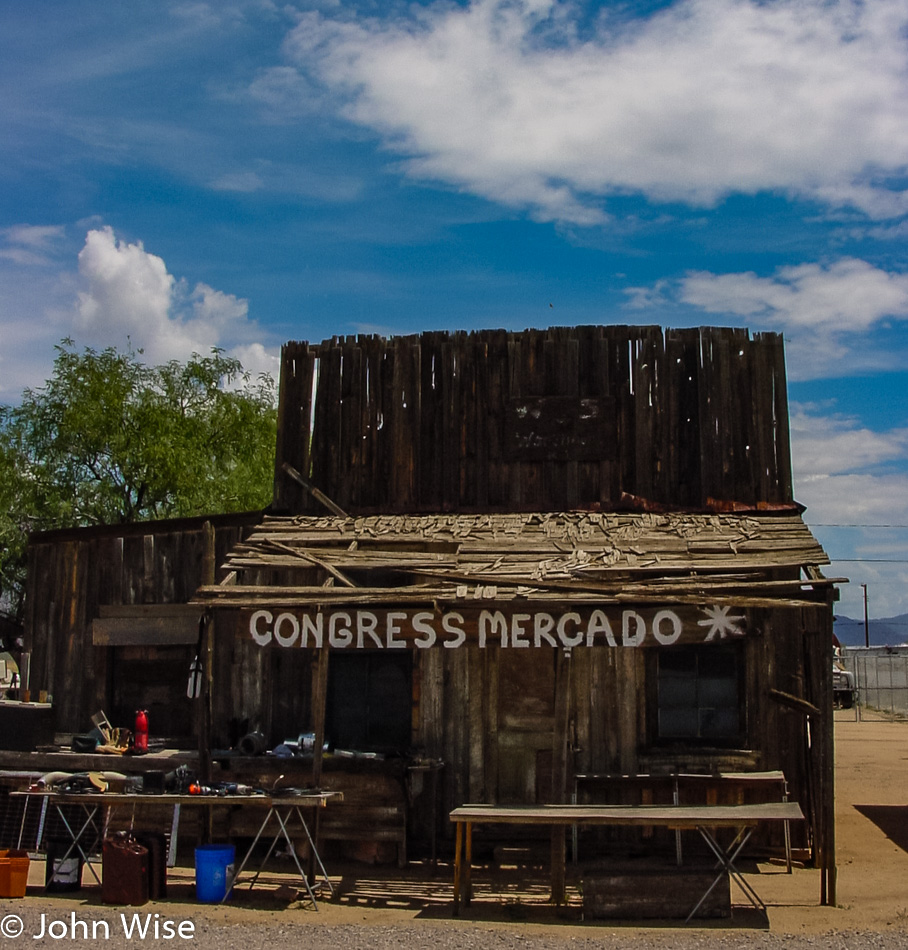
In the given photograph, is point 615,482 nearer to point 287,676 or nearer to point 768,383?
point 768,383

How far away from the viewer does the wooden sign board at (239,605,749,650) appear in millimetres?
10328

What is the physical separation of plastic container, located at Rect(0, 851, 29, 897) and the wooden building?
2742 millimetres

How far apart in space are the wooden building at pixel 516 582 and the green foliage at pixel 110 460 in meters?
9.98

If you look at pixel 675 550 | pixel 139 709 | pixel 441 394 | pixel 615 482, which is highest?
pixel 441 394

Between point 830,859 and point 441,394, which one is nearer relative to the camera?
point 830,859

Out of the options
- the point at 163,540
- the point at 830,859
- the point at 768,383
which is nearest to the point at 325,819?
the point at 163,540

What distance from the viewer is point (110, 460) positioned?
24703 mm

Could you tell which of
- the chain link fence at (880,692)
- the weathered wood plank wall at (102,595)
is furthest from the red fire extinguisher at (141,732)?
the chain link fence at (880,692)

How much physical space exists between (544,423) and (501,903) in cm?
595

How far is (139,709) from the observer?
13.8 meters

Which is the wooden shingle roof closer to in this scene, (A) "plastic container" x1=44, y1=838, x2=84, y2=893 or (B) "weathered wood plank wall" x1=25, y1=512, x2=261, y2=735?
(B) "weathered wood plank wall" x1=25, y1=512, x2=261, y2=735

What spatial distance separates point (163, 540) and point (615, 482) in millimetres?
5676

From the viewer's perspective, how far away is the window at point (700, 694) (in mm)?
12344

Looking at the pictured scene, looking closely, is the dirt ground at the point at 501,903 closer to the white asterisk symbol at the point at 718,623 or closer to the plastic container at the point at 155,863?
the plastic container at the point at 155,863
